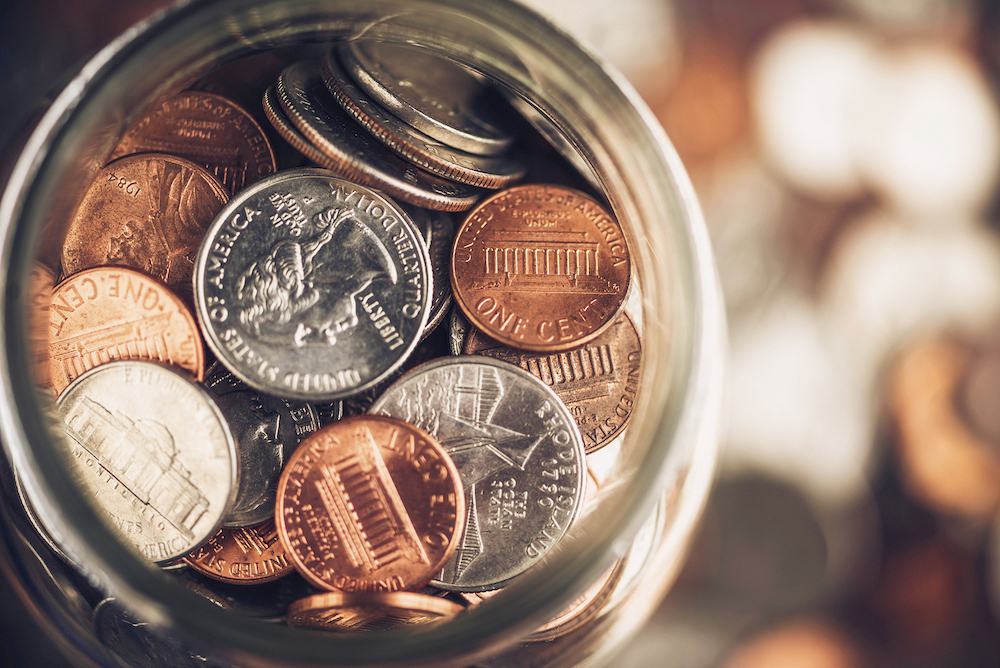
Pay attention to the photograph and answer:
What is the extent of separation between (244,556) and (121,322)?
21 cm

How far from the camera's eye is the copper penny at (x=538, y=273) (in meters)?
0.52

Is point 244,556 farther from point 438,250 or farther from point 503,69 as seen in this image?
point 503,69

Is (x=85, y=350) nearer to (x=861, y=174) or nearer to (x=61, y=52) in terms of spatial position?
(x=61, y=52)

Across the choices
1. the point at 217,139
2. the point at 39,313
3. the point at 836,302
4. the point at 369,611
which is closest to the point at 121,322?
the point at 39,313

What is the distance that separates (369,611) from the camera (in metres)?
0.46

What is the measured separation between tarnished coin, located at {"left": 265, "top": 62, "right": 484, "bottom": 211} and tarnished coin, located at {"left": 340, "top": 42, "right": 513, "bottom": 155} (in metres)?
0.03

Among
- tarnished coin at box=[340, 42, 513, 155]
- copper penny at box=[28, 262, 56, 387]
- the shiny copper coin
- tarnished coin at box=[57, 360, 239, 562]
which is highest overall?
tarnished coin at box=[340, 42, 513, 155]

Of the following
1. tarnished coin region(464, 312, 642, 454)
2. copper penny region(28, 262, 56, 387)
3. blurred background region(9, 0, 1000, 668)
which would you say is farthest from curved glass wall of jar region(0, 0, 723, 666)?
blurred background region(9, 0, 1000, 668)

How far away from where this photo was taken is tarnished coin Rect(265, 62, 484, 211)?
47 cm

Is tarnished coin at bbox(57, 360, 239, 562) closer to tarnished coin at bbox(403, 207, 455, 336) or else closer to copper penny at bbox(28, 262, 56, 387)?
copper penny at bbox(28, 262, 56, 387)

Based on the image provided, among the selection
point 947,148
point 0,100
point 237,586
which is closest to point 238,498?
point 237,586

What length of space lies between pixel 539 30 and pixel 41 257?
1.14 ft

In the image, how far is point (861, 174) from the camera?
85cm

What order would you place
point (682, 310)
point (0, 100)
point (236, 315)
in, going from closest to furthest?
point (682, 310) < point (236, 315) < point (0, 100)
